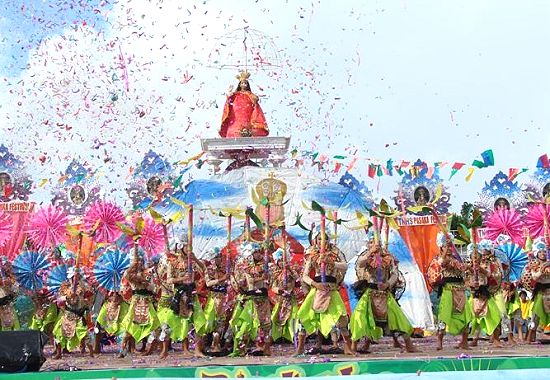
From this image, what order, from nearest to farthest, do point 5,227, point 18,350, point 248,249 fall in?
1. point 18,350
2. point 248,249
3. point 5,227

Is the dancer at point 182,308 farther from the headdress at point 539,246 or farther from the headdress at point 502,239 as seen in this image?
the headdress at point 502,239

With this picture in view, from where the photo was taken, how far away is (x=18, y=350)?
9805 millimetres

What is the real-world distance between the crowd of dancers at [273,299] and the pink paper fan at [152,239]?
1.50m

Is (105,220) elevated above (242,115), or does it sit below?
below

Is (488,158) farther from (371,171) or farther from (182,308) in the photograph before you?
(182,308)

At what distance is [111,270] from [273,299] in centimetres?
277

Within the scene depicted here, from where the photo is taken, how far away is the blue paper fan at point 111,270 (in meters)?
13.6

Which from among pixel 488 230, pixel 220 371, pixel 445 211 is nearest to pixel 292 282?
pixel 220 371

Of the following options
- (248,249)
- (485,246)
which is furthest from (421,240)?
(248,249)

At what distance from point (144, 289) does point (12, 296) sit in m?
2.03

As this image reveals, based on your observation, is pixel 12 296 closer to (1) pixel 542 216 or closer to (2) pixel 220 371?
(2) pixel 220 371

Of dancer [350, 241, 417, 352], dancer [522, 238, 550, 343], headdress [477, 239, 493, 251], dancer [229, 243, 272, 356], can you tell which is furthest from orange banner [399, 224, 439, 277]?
dancer [229, 243, 272, 356]

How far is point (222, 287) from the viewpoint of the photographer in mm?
13062

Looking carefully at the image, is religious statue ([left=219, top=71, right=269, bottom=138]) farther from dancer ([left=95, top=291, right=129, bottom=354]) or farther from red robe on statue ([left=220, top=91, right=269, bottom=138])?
dancer ([left=95, top=291, right=129, bottom=354])
